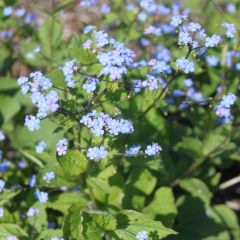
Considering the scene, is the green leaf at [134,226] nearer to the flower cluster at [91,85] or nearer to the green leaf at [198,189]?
the flower cluster at [91,85]

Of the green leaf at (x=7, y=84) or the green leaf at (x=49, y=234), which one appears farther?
the green leaf at (x=7, y=84)

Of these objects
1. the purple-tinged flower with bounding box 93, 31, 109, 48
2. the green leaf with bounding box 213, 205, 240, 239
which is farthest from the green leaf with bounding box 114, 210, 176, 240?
the green leaf with bounding box 213, 205, 240, 239

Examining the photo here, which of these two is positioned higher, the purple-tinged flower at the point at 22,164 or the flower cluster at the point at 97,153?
the purple-tinged flower at the point at 22,164

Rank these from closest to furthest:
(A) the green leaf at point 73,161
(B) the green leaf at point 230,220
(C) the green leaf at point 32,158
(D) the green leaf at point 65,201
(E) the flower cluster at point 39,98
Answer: (E) the flower cluster at point 39,98, (A) the green leaf at point 73,161, (D) the green leaf at point 65,201, (C) the green leaf at point 32,158, (B) the green leaf at point 230,220

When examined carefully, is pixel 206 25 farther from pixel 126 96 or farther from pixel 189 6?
pixel 126 96

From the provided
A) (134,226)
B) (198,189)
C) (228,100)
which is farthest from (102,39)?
(198,189)

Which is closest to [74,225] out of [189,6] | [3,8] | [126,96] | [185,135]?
[126,96]

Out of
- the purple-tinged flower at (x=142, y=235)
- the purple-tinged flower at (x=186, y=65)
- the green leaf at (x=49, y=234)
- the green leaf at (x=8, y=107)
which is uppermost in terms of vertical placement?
the green leaf at (x=8, y=107)

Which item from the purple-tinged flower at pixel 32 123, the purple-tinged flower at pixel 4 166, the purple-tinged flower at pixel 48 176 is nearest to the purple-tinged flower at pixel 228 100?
the purple-tinged flower at pixel 32 123
